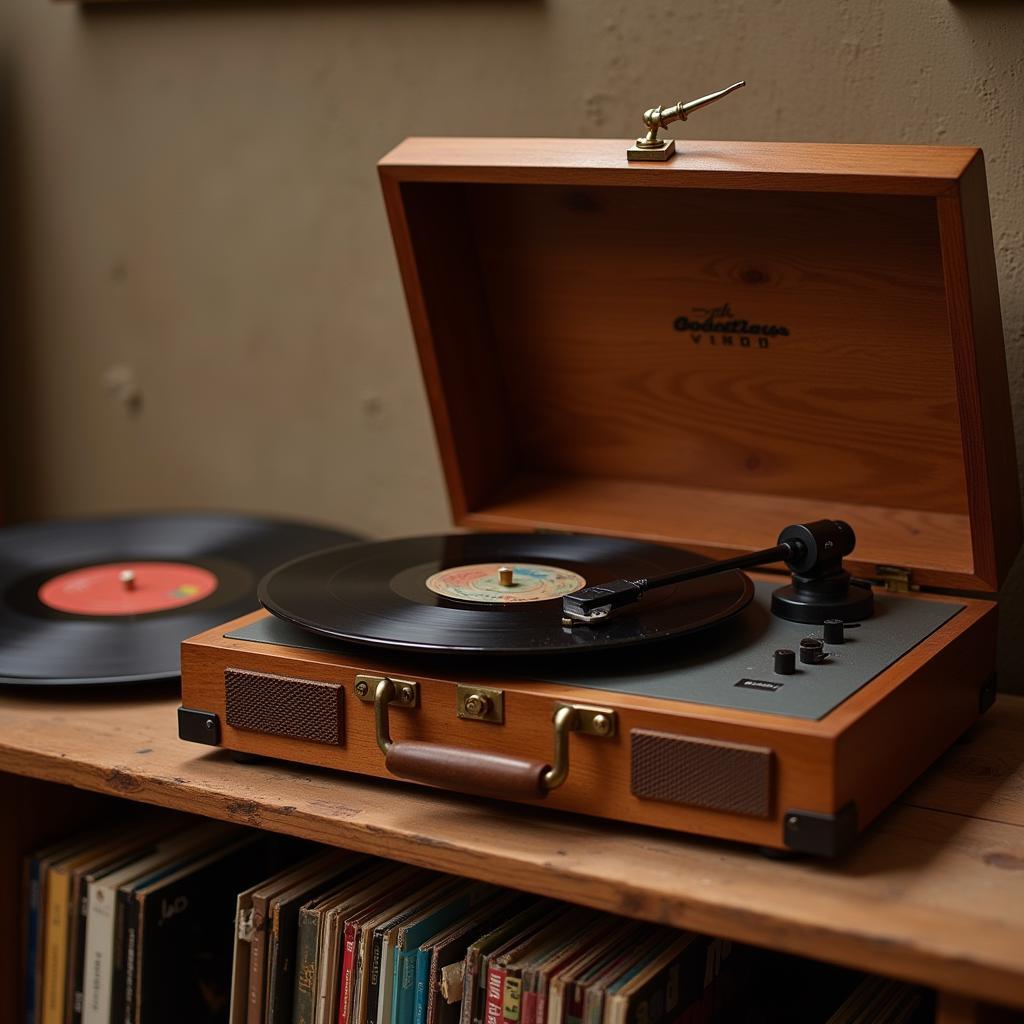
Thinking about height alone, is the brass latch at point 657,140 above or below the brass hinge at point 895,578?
above

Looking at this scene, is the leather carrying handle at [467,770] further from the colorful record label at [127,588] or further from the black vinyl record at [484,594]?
the colorful record label at [127,588]

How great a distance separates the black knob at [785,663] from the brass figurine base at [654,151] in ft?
1.54

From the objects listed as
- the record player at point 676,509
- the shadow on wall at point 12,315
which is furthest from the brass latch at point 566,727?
the shadow on wall at point 12,315

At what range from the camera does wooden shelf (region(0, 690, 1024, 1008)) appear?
2.99 ft

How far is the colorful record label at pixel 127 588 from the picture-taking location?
156cm

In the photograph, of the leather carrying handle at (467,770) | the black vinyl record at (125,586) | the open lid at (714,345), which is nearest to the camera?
the leather carrying handle at (467,770)

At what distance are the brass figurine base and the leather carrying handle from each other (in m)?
0.56

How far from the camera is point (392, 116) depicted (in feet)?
5.97

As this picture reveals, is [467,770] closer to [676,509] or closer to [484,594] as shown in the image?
[484,594]

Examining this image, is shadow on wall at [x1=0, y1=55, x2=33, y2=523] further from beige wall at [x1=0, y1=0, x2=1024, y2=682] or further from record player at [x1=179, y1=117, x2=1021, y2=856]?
record player at [x1=179, y1=117, x2=1021, y2=856]

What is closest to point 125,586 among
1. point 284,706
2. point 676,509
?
point 284,706

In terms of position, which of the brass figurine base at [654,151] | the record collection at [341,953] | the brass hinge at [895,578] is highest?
the brass figurine base at [654,151]

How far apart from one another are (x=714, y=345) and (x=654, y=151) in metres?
0.29

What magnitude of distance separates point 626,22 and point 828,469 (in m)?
0.58
